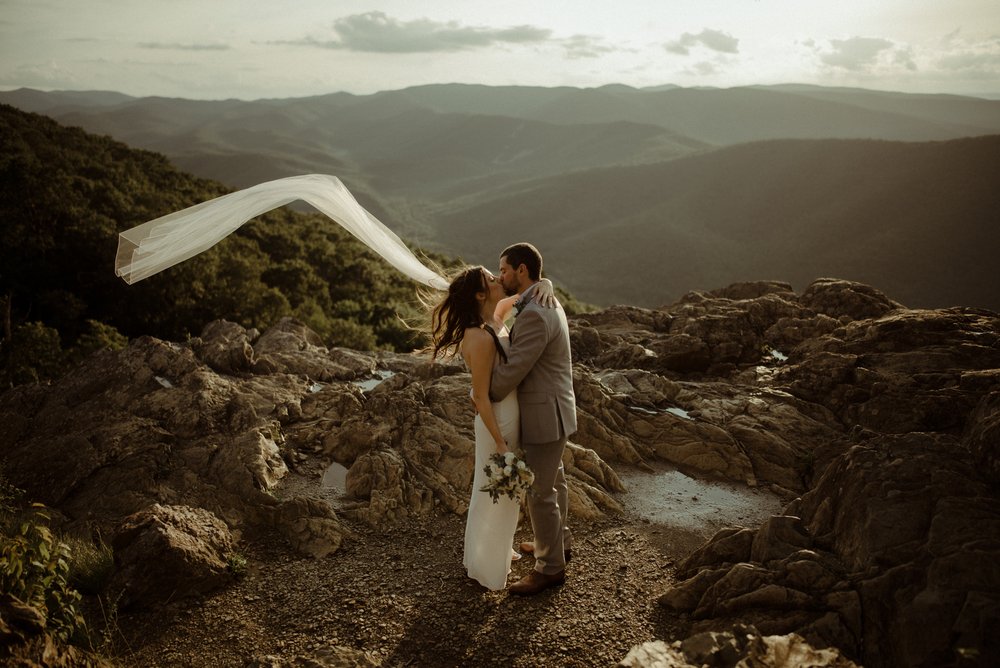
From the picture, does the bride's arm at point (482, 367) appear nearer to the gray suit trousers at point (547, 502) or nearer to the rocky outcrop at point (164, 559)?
the gray suit trousers at point (547, 502)

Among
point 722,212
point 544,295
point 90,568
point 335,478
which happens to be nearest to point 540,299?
point 544,295

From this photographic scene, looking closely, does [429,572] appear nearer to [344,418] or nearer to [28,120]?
[344,418]

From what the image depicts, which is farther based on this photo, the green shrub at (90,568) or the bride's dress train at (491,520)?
the green shrub at (90,568)

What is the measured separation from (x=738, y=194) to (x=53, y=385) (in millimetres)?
80579

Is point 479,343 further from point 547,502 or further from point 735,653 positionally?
point 735,653

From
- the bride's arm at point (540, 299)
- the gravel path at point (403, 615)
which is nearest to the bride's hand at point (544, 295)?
the bride's arm at point (540, 299)

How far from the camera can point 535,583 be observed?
555 cm

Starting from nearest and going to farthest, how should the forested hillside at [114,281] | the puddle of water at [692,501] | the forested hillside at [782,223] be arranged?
1. the puddle of water at [692,501]
2. the forested hillside at [114,281]
3. the forested hillside at [782,223]

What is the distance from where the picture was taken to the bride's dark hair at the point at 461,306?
5.13m

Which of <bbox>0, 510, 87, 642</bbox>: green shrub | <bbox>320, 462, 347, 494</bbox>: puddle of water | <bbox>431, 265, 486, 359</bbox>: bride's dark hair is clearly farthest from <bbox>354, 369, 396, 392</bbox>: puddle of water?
<bbox>0, 510, 87, 642</bbox>: green shrub

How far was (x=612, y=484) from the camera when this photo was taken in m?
8.22

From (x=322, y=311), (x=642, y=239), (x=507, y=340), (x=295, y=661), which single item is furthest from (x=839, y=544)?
(x=642, y=239)

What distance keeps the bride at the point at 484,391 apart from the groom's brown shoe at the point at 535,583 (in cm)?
15

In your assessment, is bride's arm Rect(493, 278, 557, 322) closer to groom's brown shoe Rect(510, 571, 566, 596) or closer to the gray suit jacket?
the gray suit jacket
